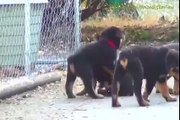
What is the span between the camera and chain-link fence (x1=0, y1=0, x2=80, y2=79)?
299 inches

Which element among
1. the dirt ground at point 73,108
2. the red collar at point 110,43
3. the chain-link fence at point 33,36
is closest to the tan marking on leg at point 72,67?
the dirt ground at point 73,108

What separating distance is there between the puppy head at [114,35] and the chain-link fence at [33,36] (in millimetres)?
1608

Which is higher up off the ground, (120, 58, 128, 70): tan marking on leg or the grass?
the grass

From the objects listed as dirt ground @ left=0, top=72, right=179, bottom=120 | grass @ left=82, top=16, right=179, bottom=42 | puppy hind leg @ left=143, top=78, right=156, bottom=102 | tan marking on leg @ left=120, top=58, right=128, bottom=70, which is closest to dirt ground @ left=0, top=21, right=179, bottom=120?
dirt ground @ left=0, top=72, right=179, bottom=120

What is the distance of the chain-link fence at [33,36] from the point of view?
760 centimetres

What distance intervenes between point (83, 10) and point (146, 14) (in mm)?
1601

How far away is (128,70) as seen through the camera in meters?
5.23

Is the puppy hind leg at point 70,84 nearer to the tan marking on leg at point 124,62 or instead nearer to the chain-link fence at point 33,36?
the chain-link fence at point 33,36

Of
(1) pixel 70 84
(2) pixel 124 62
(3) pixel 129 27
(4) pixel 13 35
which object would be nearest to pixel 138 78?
(2) pixel 124 62

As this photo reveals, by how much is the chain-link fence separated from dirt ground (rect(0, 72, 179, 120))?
3.22 feet

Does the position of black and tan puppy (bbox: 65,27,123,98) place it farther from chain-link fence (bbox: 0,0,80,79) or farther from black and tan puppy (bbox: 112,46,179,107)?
chain-link fence (bbox: 0,0,80,79)

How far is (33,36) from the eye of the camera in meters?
8.16

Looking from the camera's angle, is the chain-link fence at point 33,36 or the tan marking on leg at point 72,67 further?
the chain-link fence at point 33,36

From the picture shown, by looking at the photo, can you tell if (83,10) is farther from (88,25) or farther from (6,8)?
(6,8)
